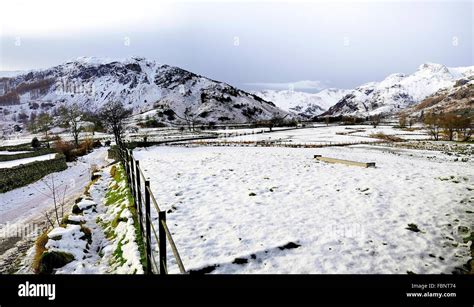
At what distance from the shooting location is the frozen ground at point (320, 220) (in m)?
6.84

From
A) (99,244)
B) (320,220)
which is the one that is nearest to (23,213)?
(99,244)

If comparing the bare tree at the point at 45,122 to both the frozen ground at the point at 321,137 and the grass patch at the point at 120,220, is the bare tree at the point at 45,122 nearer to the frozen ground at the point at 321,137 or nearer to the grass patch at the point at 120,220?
the frozen ground at the point at 321,137

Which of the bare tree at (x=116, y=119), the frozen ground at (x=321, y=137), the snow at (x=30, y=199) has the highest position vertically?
the bare tree at (x=116, y=119)

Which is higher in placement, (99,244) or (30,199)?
(99,244)

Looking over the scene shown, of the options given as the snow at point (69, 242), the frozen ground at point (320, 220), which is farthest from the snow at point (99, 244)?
the frozen ground at point (320, 220)

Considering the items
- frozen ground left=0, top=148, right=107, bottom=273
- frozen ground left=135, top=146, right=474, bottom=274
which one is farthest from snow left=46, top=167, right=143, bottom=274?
frozen ground left=0, top=148, right=107, bottom=273

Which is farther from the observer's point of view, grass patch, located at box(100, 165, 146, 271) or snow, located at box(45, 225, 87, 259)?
snow, located at box(45, 225, 87, 259)

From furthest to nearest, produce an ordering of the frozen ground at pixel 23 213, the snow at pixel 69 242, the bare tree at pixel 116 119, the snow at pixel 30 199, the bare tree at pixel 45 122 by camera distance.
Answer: the bare tree at pixel 45 122 < the bare tree at pixel 116 119 < the snow at pixel 30 199 < the frozen ground at pixel 23 213 < the snow at pixel 69 242

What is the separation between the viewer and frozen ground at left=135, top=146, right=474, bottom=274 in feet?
22.4

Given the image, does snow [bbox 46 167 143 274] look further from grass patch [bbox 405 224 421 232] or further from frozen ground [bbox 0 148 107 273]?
grass patch [bbox 405 224 421 232]

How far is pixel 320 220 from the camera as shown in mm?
9383

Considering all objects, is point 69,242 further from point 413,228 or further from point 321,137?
point 321,137

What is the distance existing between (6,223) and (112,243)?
1015 cm

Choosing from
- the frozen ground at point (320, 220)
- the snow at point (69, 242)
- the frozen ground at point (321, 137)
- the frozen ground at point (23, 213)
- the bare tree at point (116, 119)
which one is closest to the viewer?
the frozen ground at point (320, 220)
